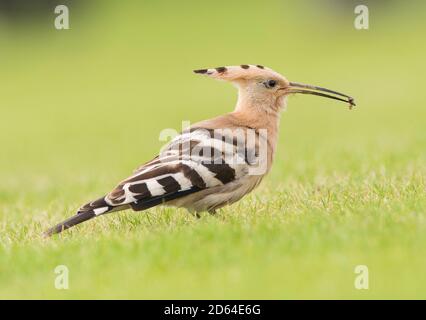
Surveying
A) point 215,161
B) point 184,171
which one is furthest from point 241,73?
Result: point 184,171

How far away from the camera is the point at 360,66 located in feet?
87.7

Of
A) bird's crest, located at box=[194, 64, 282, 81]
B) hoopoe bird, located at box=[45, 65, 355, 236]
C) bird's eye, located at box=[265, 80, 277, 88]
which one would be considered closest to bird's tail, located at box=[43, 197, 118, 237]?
hoopoe bird, located at box=[45, 65, 355, 236]

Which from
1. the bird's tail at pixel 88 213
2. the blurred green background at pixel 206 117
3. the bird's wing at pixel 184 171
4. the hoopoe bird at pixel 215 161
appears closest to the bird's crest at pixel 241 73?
the hoopoe bird at pixel 215 161

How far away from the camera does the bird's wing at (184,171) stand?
5.97 meters

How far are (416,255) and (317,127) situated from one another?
11.1m

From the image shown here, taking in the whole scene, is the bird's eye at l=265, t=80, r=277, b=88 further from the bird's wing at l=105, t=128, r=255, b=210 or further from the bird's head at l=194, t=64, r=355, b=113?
the bird's wing at l=105, t=128, r=255, b=210

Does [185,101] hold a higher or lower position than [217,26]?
lower

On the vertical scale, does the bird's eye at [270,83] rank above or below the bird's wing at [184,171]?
above

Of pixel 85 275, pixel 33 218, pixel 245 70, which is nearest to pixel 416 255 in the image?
pixel 85 275

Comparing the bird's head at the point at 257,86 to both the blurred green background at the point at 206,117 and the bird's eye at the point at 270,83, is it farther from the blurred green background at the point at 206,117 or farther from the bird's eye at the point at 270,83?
the blurred green background at the point at 206,117

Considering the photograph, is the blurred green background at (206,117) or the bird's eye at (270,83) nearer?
the blurred green background at (206,117)

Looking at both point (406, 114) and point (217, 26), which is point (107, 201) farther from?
point (217, 26)

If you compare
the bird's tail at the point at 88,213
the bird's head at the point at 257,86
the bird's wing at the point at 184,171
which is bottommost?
the bird's tail at the point at 88,213

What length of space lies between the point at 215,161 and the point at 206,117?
477 inches
